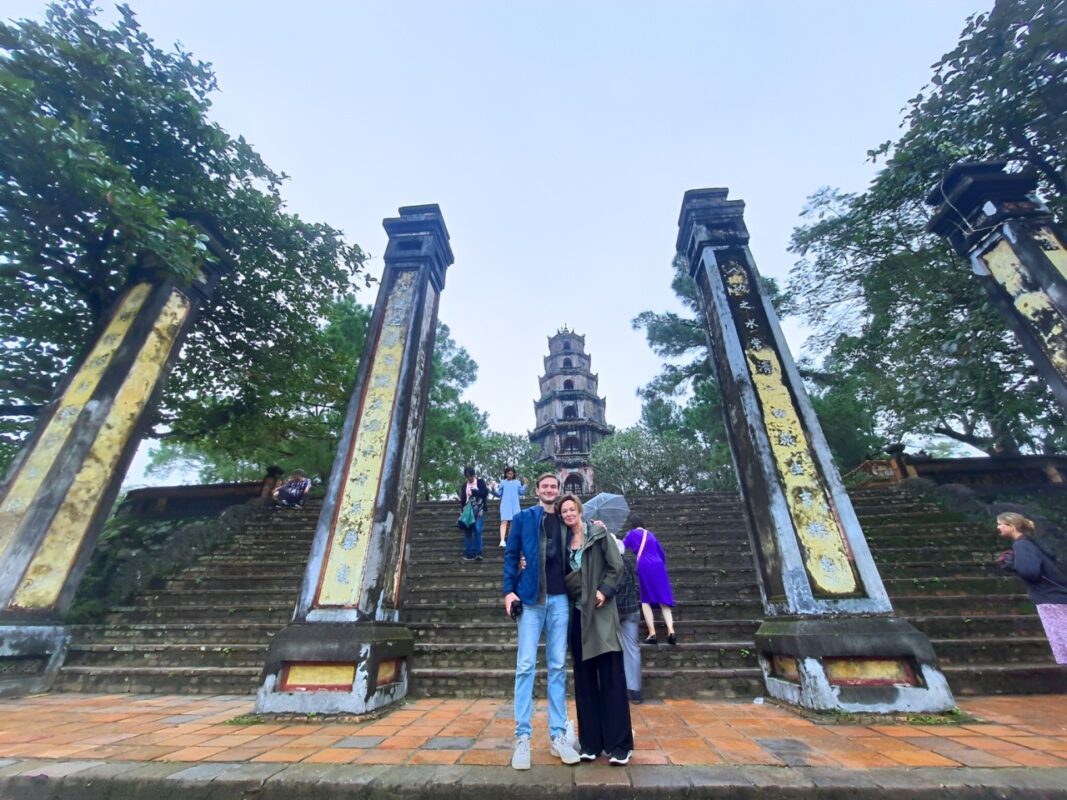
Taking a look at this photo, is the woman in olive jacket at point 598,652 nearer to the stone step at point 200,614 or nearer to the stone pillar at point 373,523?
the stone pillar at point 373,523

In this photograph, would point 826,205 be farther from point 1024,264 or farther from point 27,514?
point 27,514

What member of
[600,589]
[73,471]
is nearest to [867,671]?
[600,589]

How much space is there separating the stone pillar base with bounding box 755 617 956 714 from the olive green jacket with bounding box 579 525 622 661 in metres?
1.98

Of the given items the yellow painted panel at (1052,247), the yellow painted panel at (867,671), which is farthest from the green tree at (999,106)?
the yellow painted panel at (867,671)

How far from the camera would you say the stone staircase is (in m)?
4.35

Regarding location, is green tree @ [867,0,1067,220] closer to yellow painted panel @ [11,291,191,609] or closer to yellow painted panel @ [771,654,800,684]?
yellow painted panel @ [771,654,800,684]

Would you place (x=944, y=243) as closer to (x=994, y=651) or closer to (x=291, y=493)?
(x=994, y=651)

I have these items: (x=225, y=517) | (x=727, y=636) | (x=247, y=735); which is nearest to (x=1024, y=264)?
(x=727, y=636)

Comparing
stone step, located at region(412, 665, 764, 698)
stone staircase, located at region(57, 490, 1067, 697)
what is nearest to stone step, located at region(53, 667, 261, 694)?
stone staircase, located at region(57, 490, 1067, 697)

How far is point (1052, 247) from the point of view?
5312 millimetres

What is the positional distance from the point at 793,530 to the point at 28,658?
7.69 m

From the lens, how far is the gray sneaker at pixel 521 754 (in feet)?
7.93

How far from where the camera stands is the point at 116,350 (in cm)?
609

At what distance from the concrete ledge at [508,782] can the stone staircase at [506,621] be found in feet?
6.88
